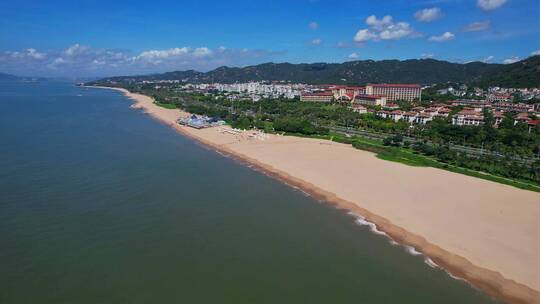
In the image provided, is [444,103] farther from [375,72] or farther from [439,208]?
[375,72]

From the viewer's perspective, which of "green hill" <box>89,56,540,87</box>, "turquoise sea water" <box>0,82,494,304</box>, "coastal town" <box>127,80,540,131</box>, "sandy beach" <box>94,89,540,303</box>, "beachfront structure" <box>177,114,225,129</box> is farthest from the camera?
"green hill" <box>89,56,540,87</box>

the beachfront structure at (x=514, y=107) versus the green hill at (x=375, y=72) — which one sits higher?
the green hill at (x=375, y=72)

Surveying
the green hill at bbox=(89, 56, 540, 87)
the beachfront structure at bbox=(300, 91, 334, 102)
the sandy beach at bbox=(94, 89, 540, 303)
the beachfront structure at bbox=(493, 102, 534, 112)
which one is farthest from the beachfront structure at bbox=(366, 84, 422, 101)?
the sandy beach at bbox=(94, 89, 540, 303)

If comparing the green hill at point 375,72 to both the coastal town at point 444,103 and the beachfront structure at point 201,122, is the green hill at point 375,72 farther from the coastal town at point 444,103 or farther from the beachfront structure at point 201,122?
the beachfront structure at point 201,122

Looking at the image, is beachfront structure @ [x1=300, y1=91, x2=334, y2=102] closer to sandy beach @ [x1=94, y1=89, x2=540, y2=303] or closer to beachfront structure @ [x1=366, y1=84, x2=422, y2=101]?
beachfront structure @ [x1=366, y1=84, x2=422, y2=101]

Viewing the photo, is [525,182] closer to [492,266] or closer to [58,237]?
[492,266]

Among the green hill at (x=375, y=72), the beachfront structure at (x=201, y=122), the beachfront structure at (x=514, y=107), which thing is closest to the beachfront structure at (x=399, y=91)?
the beachfront structure at (x=514, y=107)

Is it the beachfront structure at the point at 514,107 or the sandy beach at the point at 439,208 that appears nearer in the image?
the sandy beach at the point at 439,208
